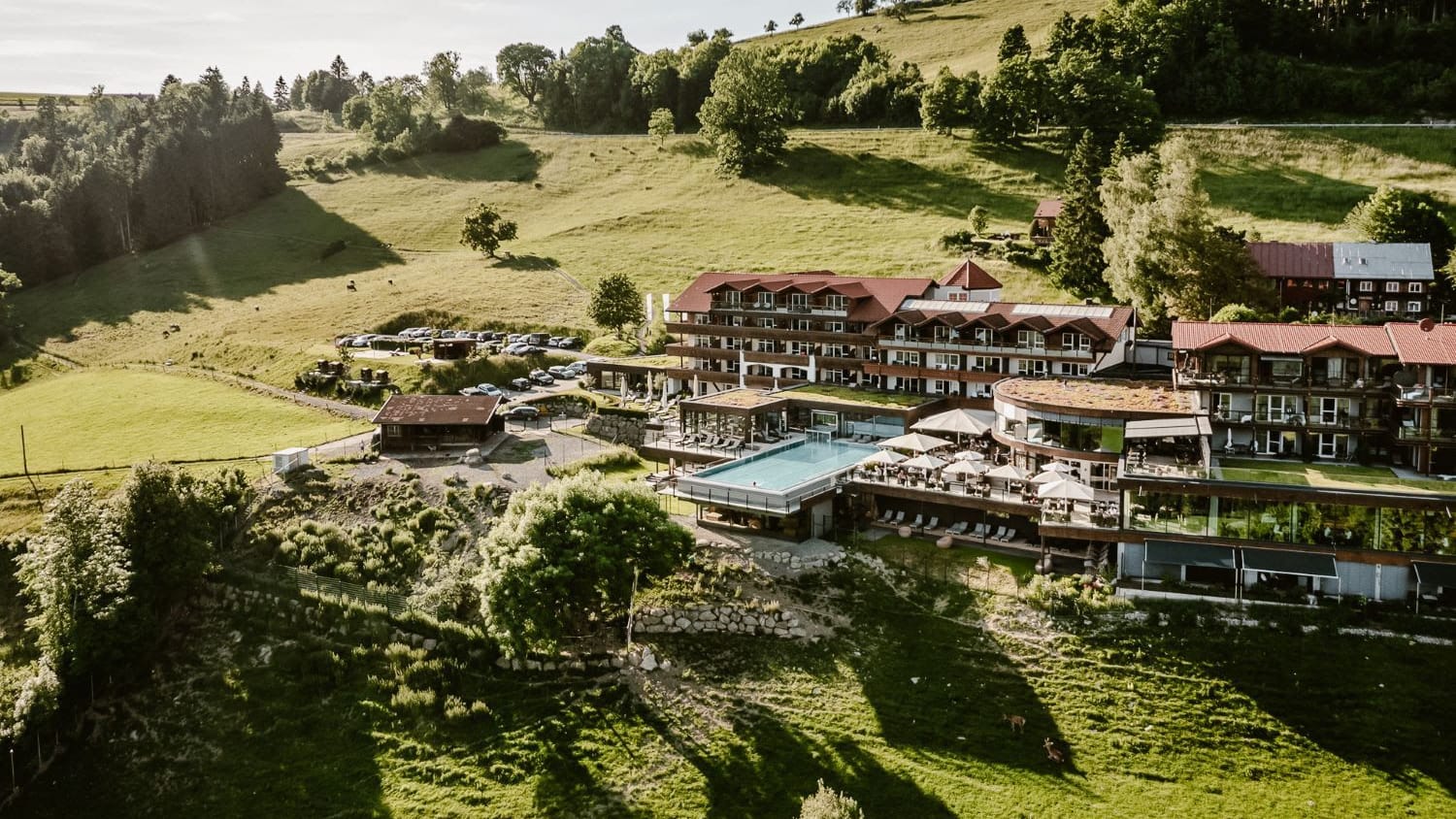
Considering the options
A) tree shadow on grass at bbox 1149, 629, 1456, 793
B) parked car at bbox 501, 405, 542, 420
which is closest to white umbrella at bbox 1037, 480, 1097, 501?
tree shadow on grass at bbox 1149, 629, 1456, 793

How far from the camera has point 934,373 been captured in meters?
63.2

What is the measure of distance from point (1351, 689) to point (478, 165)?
134624 mm

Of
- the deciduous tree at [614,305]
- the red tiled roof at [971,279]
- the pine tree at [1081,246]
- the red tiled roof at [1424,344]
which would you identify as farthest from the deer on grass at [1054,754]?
the deciduous tree at [614,305]

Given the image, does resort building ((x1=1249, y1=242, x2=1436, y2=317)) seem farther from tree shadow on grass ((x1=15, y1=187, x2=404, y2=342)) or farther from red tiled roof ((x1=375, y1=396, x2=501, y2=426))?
tree shadow on grass ((x1=15, y1=187, x2=404, y2=342))

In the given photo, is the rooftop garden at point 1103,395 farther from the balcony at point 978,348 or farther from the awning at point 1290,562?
the awning at point 1290,562

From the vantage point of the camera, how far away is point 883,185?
11431 centimetres

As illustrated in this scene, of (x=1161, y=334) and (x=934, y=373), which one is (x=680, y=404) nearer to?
(x=934, y=373)

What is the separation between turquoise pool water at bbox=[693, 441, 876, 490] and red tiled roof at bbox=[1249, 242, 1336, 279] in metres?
32.7

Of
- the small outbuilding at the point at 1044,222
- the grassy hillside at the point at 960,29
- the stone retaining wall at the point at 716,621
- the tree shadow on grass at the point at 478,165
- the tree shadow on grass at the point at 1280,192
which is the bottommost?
the stone retaining wall at the point at 716,621

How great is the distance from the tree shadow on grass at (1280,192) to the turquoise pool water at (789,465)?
51.3 metres

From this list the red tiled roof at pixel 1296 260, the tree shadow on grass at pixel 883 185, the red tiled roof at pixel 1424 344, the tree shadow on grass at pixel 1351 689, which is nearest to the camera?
the tree shadow on grass at pixel 1351 689

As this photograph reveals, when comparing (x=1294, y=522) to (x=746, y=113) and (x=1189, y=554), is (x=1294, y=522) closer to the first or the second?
(x=1189, y=554)

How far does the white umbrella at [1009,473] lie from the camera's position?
4812 centimetres

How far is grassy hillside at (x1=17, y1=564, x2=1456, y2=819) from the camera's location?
33938mm
